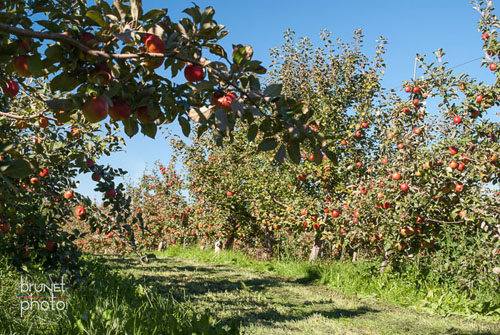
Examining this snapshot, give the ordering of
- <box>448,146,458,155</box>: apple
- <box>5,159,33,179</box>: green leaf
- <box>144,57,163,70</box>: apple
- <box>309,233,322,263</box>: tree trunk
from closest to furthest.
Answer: <box>5,159,33,179</box>: green leaf < <box>144,57,163,70</box>: apple < <box>448,146,458,155</box>: apple < <box>309,233,322,263</box>: tree trunk

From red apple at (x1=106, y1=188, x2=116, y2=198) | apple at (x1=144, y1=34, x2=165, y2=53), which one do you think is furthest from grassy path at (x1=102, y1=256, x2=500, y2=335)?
apple at (x1=144, y1=34, x2=165, y2=53)

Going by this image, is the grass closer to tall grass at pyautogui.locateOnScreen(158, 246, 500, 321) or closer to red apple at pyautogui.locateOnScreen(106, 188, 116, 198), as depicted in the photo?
tall grass at pyautogui.locateOnScreen(158, 246, 500, 321)

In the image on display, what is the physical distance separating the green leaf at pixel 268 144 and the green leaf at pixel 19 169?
891mm

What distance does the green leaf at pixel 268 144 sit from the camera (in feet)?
5.33

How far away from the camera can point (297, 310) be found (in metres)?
4.78

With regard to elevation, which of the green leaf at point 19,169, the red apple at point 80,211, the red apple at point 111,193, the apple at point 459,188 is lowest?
the red apple at point 80,211

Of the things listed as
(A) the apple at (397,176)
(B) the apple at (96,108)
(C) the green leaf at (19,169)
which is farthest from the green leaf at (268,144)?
(A) the apple at (397,176)

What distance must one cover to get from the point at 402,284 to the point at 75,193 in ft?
16.4

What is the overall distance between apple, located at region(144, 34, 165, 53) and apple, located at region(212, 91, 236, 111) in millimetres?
285

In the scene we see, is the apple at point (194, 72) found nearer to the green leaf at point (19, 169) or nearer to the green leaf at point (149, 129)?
the green leaf at point (149, 129)

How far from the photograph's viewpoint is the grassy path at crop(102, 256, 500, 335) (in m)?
4.01

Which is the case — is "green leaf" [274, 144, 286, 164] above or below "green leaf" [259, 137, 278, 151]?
below

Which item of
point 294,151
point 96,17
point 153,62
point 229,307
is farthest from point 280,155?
point 229,307

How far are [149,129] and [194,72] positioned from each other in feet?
1.05
